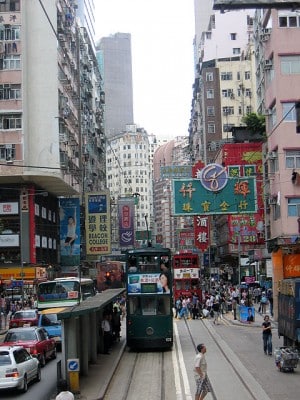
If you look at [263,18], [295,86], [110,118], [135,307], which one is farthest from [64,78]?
[110,118]

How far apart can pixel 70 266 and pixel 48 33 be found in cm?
2140

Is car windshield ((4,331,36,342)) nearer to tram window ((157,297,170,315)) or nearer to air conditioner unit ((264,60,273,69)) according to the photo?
tram window ((157,297,170,315))

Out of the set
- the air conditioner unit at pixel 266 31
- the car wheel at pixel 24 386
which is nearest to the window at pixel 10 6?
the air conditioner unit at pixel 266 31

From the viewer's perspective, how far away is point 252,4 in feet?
28.6

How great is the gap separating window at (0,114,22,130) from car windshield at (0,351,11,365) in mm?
36040

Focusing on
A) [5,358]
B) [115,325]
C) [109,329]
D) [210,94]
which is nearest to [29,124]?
[115,325]

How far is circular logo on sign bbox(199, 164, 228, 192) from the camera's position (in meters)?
34.4

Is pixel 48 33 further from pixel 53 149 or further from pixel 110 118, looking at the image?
pixel 110 118

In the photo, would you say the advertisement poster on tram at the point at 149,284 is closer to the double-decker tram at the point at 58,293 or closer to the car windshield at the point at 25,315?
the double-decker tram at the point at 58,293

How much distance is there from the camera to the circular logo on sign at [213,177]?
3441 centimetres

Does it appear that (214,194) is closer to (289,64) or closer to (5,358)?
(289,64)

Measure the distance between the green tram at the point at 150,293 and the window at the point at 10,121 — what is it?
28.8 m

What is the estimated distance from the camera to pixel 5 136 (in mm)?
51000

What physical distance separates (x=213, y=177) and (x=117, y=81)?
150m
